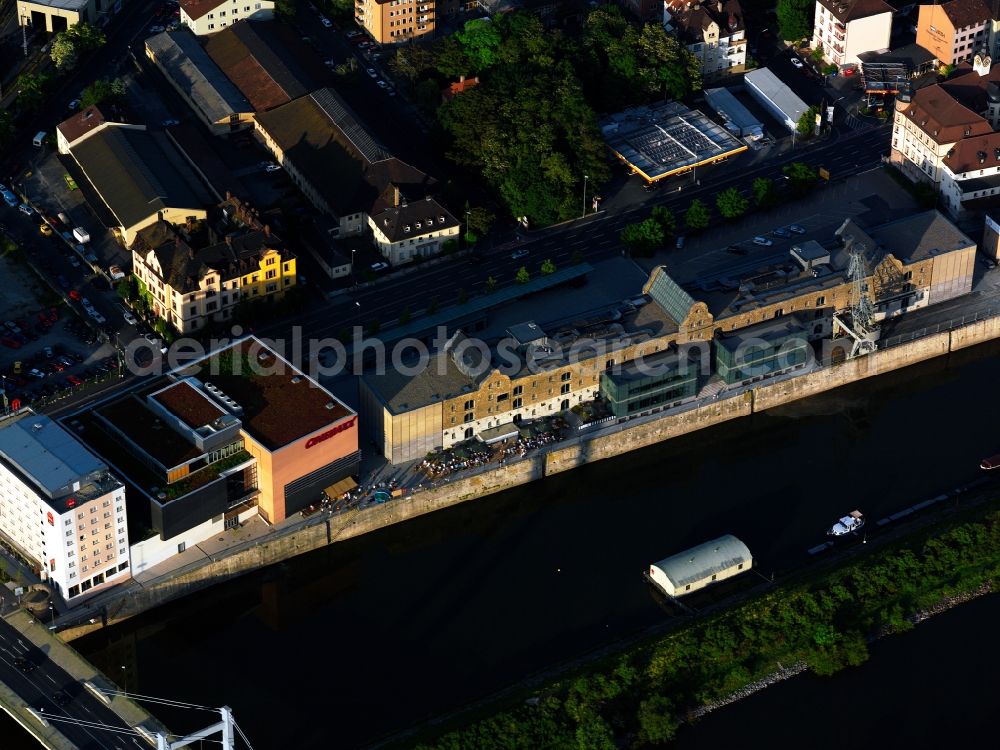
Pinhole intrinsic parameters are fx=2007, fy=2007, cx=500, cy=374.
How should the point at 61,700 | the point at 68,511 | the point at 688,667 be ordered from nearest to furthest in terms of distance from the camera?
the point at 61,700
the point at 688,667
the point at 68,511

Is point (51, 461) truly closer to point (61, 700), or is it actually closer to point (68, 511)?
point (68, 511)

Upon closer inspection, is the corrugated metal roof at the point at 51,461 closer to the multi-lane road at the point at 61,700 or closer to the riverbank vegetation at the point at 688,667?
the multi-lane road at the point at 61,700

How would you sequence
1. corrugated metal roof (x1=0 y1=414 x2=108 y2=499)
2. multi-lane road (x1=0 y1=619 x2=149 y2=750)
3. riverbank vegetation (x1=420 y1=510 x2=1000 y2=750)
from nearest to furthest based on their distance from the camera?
multi-lane road (x1=0 y1=619 x2=149 y2=750) < riverbank vegetation (x1=420 y1=510 x2=1000 y2=750) < corrugated metal roof (x1=0 y1=414 x2=108 y2=499)

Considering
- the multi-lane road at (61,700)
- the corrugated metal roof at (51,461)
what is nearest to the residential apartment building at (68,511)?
the corrugated metal roof at (51,461)

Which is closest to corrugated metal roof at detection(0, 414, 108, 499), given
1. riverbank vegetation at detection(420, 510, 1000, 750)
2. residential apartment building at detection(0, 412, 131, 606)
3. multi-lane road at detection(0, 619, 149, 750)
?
residential apartment building at detection(0, 412, 131, 606)

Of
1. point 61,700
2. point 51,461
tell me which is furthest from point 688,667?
point 51,461

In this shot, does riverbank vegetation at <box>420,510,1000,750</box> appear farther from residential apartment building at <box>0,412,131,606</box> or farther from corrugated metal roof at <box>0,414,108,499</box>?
corrugated metal roof at <box>0,414,108,499</box>
